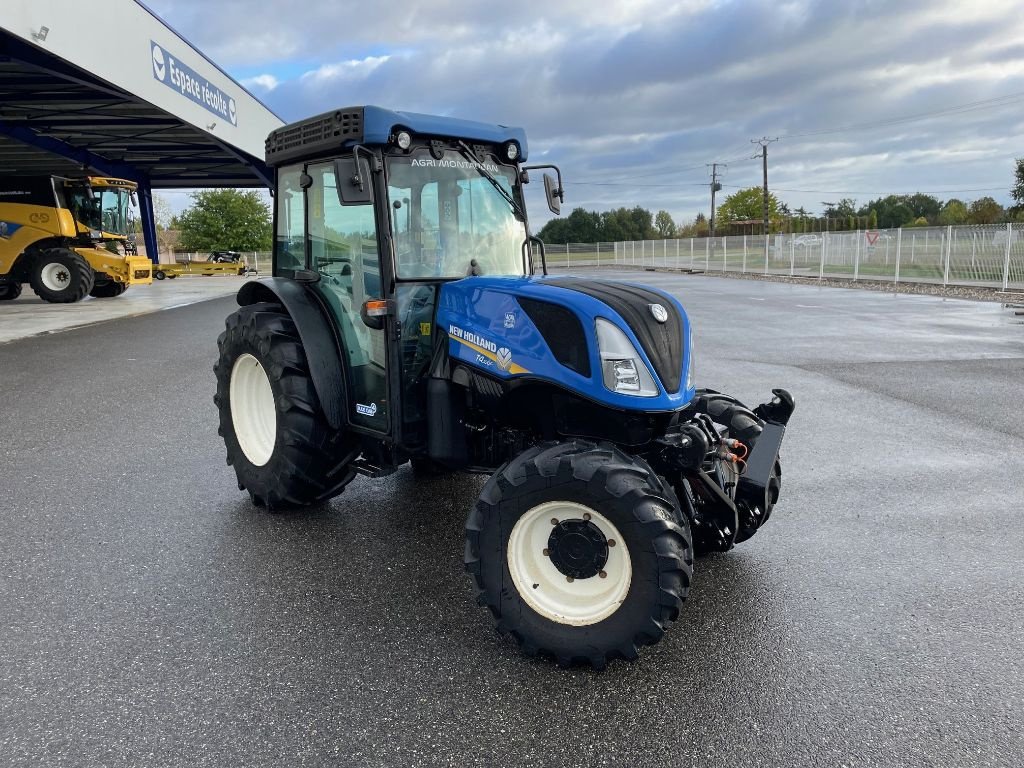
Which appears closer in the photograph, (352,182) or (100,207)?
(352,182)

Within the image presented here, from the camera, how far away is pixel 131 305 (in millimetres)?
19203

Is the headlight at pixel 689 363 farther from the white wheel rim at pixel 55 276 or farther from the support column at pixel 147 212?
the support column at pixel 147 212

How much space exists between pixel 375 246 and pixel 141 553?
1.99 metres

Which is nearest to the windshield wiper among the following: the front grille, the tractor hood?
the tractor hood

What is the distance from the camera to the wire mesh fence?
66.3 ft

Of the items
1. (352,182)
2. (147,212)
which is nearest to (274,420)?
(352,182)

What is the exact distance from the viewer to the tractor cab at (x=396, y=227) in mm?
3637

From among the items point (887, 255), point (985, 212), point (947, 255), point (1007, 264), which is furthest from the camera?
point (985, 212)

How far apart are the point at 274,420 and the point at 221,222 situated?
164 feet

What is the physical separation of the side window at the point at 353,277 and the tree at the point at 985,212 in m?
61.2

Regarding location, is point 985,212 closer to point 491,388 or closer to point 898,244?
point 898,244

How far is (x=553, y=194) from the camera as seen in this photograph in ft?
13.9

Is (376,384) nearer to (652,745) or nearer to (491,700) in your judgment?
(491,700)

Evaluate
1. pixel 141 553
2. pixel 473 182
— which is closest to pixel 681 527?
pixel 473 182
